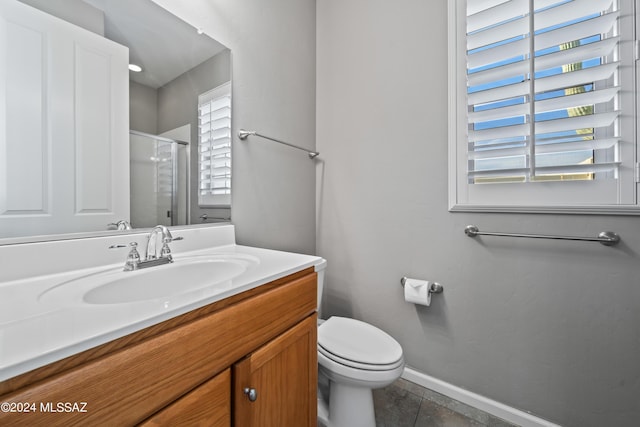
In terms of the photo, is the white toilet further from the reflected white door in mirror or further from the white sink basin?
the reflected white door in mirror

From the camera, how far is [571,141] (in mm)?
1043

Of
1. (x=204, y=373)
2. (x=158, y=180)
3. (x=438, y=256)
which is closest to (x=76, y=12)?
(x=158, y=180)

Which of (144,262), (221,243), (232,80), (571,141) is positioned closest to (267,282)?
(144,262)

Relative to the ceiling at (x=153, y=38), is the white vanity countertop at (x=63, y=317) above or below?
below

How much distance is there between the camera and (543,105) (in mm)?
1092

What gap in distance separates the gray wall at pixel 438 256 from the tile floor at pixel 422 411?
109 millimetres

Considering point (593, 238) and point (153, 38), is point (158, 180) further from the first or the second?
point (593, 238)

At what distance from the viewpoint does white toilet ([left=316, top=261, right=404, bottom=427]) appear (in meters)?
0.99

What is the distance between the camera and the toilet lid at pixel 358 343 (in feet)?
3.40

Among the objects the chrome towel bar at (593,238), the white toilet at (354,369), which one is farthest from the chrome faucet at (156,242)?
the chrome towel bar at (593,238)

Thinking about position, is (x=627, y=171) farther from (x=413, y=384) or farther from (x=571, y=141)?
(x=413, y=384)

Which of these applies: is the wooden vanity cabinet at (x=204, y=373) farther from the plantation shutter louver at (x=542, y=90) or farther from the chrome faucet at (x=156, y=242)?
the plantation shutter louver at (x=542, y=90)

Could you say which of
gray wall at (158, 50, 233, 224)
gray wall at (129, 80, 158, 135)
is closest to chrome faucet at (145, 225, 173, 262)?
gray wall at (158, 50, 233, 224)

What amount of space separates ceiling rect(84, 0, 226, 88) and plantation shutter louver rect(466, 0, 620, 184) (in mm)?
1282
